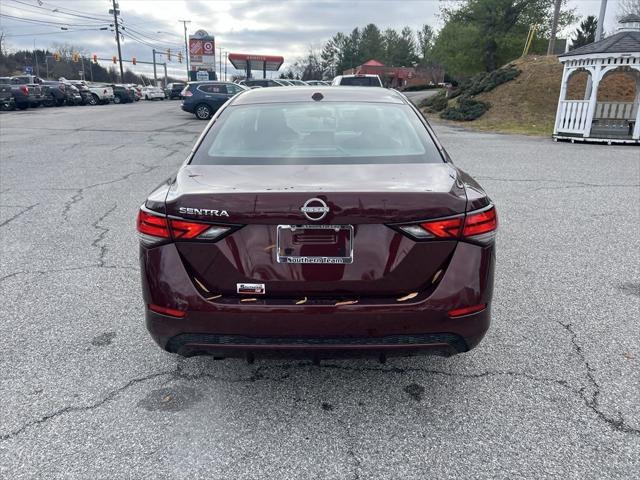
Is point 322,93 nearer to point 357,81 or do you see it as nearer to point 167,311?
point 167,311

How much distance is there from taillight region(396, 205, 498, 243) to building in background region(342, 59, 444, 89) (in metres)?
59.1

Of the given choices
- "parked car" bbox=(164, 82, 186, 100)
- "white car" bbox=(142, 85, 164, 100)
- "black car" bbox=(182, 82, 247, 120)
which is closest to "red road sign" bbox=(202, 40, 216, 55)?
"parked car" bbox=(164, 82, 186, 100)

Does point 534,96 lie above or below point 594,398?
above

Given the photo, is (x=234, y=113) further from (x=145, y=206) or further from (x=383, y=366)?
(x=383, y=366)

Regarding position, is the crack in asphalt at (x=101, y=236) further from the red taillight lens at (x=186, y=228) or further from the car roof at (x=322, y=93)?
the red taillight lens at (x=186, y=228)

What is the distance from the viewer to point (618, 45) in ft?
45.9

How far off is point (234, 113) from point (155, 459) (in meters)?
2.18

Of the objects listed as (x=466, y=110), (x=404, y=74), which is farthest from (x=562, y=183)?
(x=404, y=74)

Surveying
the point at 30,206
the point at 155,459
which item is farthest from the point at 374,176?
the point at 30,206

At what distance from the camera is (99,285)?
4.18 metres

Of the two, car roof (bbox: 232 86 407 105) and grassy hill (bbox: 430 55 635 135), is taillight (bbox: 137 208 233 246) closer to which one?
car roof (bbox: 232 86 407 105)

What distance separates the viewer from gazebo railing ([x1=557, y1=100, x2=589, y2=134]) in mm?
14516

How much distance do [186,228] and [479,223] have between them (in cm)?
139

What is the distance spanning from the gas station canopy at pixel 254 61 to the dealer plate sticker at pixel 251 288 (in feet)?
152
